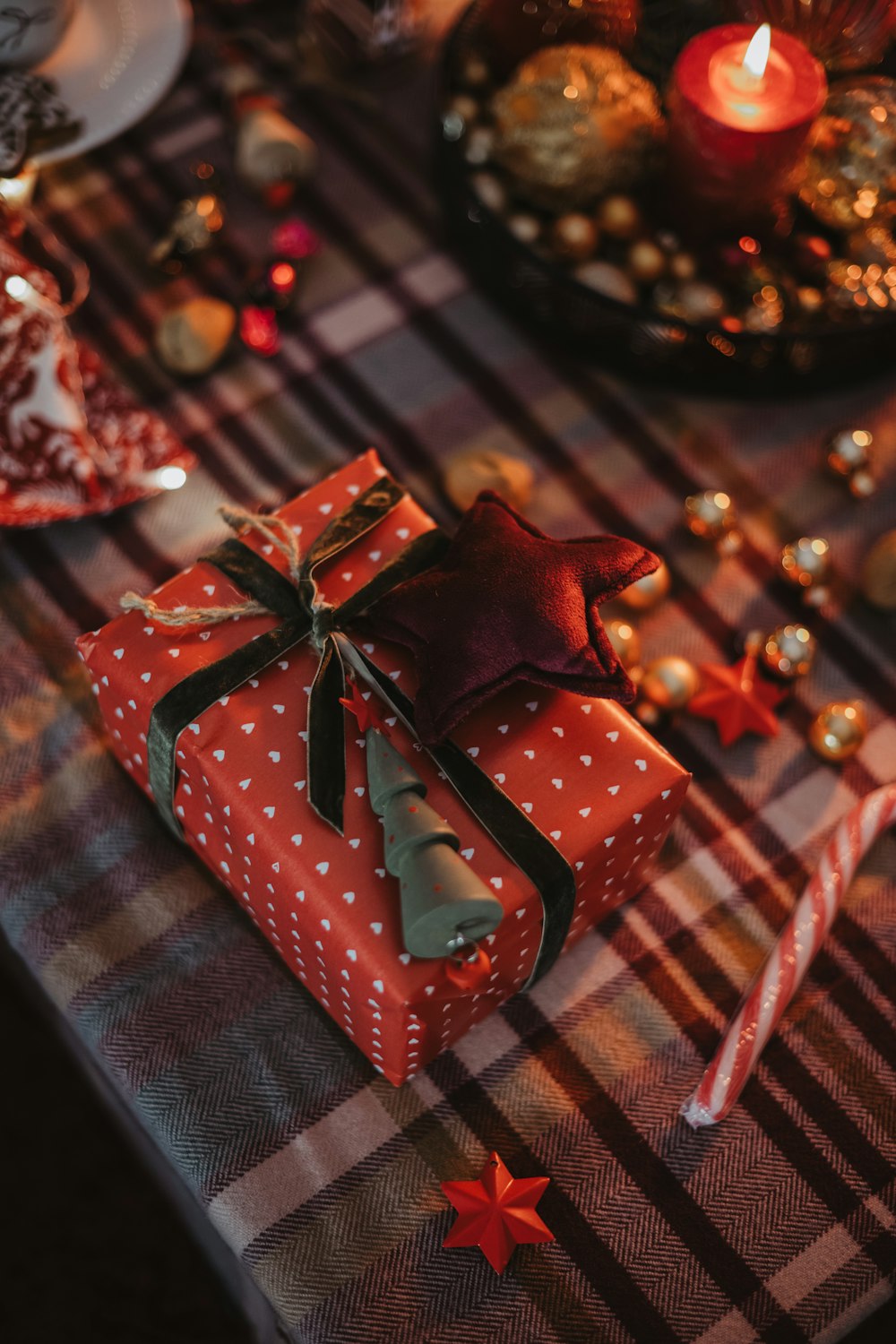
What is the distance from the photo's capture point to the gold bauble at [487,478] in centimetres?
87

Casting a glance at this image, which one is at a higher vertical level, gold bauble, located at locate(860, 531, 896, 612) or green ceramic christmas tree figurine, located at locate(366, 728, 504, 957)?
green ceramic christmas tree figurine, located at locate(366, 728, 504, 957)

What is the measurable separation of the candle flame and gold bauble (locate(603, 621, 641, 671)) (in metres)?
0.46

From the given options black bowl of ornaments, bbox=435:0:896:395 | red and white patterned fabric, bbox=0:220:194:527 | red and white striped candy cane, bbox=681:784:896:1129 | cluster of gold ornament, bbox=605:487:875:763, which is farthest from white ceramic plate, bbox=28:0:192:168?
red and white striped candy cane, bbox=681:784:896:1129

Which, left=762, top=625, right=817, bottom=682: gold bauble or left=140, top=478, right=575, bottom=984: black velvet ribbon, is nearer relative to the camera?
left=140, top=478, right=575, bottom=984: black velvet ribbon

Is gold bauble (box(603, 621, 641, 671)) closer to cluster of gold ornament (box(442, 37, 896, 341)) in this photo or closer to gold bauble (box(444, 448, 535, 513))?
gold bauble (box(444, 448, 535, 513))

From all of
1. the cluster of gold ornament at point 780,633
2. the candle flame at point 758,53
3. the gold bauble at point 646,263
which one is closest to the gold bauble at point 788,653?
the cluster of gold ornament at point 780,633

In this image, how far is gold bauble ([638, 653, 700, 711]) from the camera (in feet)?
2.64

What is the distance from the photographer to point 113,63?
2.93ft

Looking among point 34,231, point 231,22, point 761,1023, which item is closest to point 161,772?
point 761,1023

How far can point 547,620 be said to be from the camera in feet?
2.09

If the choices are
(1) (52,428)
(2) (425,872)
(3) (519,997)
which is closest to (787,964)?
(3) (519,997)

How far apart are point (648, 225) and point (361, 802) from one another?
2.11ft

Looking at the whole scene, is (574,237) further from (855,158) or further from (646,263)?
(855,158)

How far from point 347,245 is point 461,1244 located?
0.89m
